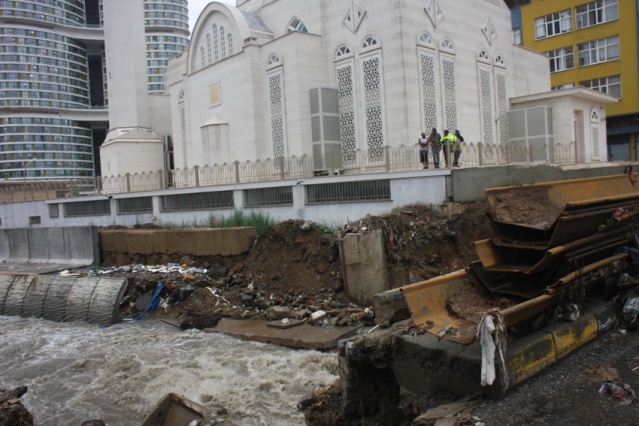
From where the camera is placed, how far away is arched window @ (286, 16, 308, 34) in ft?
63.5

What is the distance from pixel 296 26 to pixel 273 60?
6.19 feet

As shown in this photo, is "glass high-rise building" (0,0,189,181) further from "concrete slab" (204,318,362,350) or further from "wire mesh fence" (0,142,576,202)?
"concrete slab" (204,318,362,350)

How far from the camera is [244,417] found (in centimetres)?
757

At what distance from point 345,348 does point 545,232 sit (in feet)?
9.57

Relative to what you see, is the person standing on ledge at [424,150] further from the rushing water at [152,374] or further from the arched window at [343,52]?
the rushing water at [152,374]

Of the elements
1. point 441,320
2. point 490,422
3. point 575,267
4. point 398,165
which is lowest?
point 490,422

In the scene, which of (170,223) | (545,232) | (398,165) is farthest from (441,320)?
(170,223)

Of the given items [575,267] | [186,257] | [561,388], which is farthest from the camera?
[186,257]

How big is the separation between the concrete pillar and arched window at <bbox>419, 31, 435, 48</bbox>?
828 centimetres

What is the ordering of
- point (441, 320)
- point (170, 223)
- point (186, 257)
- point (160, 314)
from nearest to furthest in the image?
1. point (441, 320)
2. point (160, 314)
3. point (186, 257)
4. point (170, 223)

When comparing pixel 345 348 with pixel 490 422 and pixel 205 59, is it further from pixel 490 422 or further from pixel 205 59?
pixel 205 59

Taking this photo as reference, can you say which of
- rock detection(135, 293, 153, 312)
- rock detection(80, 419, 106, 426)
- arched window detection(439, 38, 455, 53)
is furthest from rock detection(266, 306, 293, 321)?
arched window detection(439, 38, 455, 53)

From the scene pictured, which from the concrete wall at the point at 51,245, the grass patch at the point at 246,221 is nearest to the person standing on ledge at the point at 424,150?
the grass patch at the point at 246,221

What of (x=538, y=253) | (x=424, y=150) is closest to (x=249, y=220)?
(x=424, y=150)
